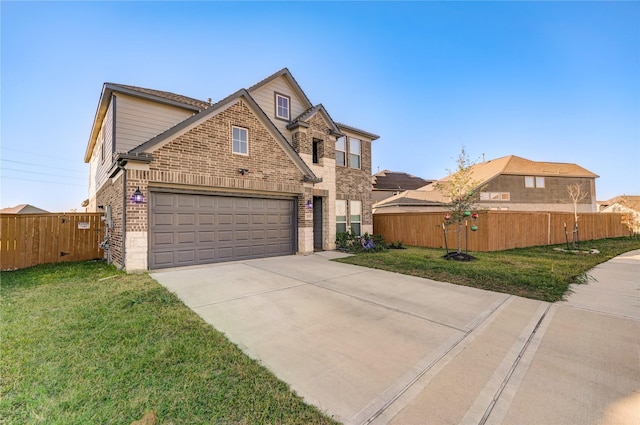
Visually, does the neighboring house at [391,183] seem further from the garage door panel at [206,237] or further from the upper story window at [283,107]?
the garage door panel at [206,237]

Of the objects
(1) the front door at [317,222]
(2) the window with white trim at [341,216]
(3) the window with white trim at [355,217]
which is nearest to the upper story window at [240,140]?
(1) the front door at [317,222]

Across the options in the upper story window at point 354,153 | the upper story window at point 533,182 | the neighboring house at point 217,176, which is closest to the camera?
the neighboring house at point 217,176

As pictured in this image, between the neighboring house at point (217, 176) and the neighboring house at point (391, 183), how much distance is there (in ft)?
55.6

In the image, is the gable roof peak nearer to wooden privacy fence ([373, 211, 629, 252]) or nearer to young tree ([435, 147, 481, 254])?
young tree ([435, 147, 481, 254])

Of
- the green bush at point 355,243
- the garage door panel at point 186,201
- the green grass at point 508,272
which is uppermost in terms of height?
the garage door panel at point 186,201

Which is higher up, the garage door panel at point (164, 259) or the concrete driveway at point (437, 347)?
the garage door panel at point (164, 259)

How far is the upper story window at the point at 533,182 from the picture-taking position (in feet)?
92.1

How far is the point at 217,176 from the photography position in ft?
29.1

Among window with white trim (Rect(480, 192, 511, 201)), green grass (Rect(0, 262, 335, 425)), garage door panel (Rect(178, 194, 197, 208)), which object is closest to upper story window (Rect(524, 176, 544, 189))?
window with white trim (Rect(480, 192, 511, 201))

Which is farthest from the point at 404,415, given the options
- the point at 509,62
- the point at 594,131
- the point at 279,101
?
the point at 594,131

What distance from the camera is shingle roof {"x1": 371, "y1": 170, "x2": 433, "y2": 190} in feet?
100

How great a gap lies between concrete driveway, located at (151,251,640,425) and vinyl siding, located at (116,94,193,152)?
639 centimetres

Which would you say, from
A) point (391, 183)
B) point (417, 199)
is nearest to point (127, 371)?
point (417, 199)

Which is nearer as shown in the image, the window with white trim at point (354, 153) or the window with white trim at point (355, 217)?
the window with white trim at point (355, 217)
